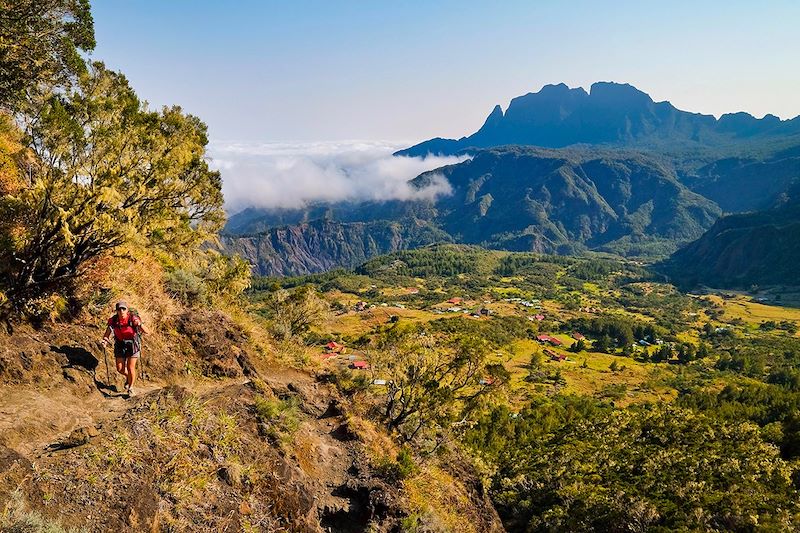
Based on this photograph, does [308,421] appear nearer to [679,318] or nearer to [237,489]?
[237,489]

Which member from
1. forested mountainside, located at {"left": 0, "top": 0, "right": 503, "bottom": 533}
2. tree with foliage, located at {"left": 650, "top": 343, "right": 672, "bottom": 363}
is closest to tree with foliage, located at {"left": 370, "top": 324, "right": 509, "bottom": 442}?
forested mountainside, located at {"left": 0, "top": 0, "right": 503, "bottom": 533}

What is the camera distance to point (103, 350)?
35.3 ft

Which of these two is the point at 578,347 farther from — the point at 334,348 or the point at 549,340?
the point at 334,348

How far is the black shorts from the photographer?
398 inches

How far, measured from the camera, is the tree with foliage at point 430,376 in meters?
22.7

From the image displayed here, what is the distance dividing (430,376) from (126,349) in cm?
1598

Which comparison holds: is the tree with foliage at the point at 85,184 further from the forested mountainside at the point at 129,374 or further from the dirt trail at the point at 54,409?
the dirt trail at the point at 54,409

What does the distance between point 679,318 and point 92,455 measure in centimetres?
20600

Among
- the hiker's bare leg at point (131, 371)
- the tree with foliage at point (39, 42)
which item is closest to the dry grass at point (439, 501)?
the hiker's bare leg at point (131, 371)

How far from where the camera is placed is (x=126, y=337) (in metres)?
10.1

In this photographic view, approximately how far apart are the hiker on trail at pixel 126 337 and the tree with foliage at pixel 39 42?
9862mm

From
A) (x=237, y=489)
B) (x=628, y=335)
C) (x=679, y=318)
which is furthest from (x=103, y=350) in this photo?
(x=679, y=318)

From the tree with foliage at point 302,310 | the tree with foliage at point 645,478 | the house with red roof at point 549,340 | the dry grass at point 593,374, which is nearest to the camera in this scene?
the tree with foliage at point 645,478

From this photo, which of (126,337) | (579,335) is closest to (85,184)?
(126,337)
